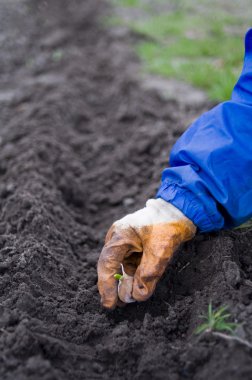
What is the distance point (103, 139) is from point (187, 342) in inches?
104

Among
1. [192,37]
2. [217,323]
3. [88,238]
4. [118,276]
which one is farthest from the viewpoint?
[192,37]

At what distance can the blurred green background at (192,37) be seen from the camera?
4.77 meters

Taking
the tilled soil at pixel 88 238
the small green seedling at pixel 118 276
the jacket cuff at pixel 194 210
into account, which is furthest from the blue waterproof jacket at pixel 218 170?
the small green seedling at pixel 118 276

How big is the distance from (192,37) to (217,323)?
4.82m

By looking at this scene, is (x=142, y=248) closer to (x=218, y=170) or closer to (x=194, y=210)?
(x=194, y=210)

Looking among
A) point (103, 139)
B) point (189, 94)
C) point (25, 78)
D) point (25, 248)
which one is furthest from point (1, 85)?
point (25, 248)

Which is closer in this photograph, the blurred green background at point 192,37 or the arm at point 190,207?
the arm at point 190,207

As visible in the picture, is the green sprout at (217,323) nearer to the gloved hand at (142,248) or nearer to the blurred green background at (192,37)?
the gloved hand at (142,248)

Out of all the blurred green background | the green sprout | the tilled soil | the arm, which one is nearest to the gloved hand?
the arm

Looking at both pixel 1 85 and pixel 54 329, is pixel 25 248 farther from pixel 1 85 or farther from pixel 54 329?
pixel 1 85

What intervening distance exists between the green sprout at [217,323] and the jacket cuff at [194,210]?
1.44ft

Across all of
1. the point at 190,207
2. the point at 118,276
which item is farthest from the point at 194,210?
the point at 118,276

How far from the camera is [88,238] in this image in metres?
3.03

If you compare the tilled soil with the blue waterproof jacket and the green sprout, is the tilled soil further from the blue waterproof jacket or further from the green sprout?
the blue waterproof jacket
